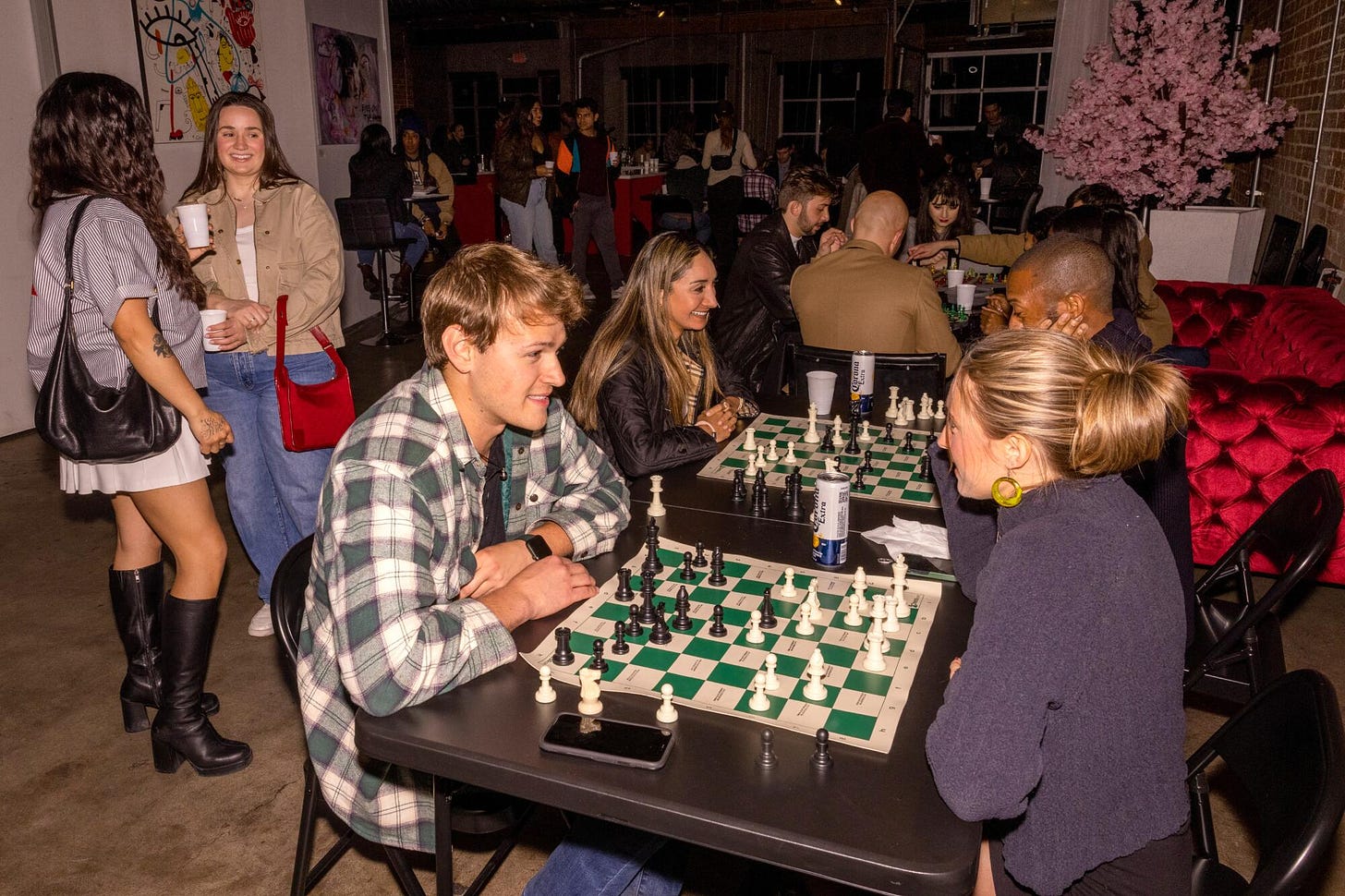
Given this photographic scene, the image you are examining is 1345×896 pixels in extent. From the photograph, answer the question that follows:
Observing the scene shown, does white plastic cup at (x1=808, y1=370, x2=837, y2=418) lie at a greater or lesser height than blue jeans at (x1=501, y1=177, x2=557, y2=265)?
lesser

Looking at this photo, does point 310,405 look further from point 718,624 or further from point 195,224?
point 718,624

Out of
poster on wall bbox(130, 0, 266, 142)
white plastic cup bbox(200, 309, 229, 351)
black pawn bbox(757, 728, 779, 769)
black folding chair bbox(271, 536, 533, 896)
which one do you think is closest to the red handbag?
white plastic cup bbox(200, 309, 229, 351)

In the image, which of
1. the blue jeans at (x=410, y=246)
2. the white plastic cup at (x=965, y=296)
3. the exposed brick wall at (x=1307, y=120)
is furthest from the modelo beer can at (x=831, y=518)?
the blue jeans at (x=410, y=246)

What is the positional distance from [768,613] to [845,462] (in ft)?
3.03

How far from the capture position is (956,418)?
Answer: 1.43 m

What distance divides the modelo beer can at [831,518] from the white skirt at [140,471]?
156 centimetres

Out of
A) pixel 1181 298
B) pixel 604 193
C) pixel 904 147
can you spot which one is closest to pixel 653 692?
pixel 1181 298

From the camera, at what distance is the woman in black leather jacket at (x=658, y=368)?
103 inches

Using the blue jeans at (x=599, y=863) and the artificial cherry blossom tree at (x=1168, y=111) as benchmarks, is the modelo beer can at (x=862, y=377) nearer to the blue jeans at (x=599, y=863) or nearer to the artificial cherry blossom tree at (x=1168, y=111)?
the blue jeans at (x=599, y=863)

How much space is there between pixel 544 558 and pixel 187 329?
1.32m

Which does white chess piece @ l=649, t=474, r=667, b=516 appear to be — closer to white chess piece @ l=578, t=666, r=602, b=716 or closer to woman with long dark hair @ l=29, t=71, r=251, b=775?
white chess piece @ l=578, t=666, r=602, b=716

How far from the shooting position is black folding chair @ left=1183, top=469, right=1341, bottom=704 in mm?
1892

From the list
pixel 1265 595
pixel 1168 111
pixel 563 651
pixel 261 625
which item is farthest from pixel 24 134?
Answer: pixel 1168 111

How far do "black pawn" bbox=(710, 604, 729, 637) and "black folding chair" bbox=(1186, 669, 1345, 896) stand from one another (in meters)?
0.77
